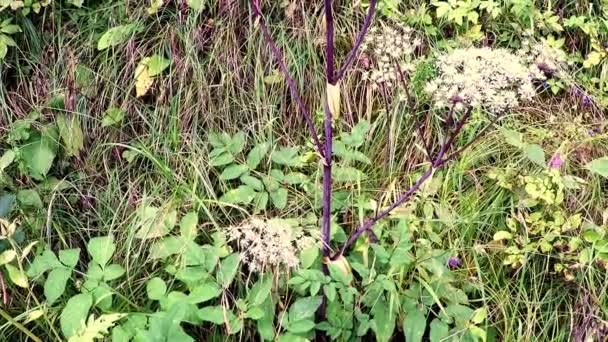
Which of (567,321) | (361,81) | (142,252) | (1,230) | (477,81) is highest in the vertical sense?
(477,81)

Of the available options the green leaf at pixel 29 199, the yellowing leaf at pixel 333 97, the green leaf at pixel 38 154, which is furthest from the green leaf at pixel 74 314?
the yellowing leaf at pixel 333 97

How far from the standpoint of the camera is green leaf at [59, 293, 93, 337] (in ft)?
5.07

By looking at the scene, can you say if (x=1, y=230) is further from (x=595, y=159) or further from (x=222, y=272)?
(x=595, y=159)

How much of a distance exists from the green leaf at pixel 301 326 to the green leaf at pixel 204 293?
0.18 metres

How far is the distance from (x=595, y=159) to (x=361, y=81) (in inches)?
29.1

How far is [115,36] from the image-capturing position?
219 centimetres

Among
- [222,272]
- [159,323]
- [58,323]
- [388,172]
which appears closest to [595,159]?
[388,172]

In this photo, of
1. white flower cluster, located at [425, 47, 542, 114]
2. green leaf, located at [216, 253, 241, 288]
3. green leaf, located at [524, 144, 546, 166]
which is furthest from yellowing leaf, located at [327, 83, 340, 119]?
green leaf, located at [524, 144, 546, 166]

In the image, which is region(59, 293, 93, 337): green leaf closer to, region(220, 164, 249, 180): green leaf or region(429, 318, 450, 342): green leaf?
region(220, 164, 249, 180): green leaf

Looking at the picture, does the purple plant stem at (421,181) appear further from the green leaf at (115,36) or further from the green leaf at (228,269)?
the green leaf at (115,36)

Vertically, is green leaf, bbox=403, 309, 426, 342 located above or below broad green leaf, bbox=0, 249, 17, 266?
below

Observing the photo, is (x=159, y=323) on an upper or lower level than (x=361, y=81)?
lower

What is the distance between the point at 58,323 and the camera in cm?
176

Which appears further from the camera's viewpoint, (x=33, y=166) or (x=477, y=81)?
(x=33, y=166)
